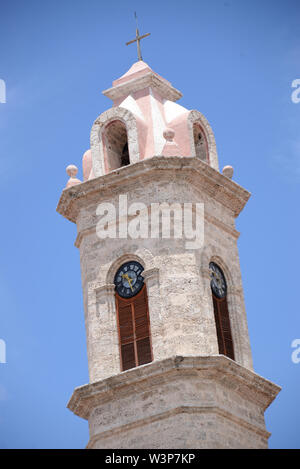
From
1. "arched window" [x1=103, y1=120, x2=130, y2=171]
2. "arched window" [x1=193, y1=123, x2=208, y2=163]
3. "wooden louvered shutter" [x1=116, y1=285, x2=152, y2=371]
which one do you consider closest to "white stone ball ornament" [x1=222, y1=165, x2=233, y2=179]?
"arched window" [x1=193, y1=123, x2=208, y2=163]

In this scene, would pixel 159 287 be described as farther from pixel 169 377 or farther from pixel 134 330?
pixel 169 377

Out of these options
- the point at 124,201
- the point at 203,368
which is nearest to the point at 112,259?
the point at 124,201

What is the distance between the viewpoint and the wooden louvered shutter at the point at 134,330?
169 ft

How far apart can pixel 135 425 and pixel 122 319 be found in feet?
12.8

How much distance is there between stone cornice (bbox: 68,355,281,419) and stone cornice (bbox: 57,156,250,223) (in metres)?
6.46

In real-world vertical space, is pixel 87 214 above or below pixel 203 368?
above

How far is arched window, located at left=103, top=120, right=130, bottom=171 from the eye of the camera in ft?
182

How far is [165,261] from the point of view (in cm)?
5231

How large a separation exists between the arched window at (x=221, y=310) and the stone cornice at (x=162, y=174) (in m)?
2.58

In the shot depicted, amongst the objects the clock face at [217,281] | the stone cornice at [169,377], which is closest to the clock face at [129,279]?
the clock face at [217,281]

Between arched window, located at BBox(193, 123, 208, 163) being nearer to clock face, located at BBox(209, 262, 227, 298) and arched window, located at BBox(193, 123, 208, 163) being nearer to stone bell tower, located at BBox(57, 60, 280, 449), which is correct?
stone bell tower, located at BBox(57, 60, 280, 449)
